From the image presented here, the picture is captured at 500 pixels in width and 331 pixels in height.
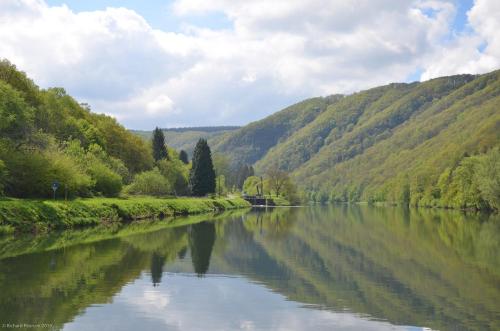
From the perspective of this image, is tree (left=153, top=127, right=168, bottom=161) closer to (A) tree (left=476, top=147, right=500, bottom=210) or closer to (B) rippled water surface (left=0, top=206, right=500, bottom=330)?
(A) tree (left=476, top=147, right=500, bottom=210)

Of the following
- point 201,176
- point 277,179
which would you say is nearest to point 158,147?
point 201,176

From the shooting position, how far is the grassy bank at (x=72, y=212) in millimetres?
40219

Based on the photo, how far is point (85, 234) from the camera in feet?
136

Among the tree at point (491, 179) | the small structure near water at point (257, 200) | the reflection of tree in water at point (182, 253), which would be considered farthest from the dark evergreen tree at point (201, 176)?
the reflection of tree in water at point (182, 253)

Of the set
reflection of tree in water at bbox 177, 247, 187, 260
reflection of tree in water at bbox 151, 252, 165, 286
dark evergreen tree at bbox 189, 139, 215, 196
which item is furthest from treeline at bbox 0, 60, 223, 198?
reflection of tree in water at bbox 151, 252, 165, 286

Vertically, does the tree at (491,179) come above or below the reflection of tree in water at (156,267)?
above

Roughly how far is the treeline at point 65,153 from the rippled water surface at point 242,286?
16.5 metres

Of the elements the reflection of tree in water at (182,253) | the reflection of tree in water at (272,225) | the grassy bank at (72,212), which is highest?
the grassy bank at (72,212)

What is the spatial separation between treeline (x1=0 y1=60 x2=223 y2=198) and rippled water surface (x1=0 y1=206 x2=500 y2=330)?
54.1 ft

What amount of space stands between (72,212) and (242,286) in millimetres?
31969

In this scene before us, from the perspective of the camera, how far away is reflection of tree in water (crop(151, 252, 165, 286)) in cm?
2138

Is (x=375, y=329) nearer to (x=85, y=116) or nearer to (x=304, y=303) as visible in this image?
(x=304, y=303)

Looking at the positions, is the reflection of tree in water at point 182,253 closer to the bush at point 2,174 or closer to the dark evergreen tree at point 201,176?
the bush at point 2,174

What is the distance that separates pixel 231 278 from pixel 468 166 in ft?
328
